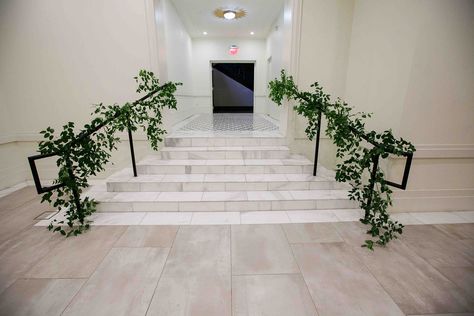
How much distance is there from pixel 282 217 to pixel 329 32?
2.84 meters

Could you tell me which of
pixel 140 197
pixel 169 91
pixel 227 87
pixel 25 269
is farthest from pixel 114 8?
pixel 227 87

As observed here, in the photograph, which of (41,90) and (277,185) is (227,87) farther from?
(277,185)

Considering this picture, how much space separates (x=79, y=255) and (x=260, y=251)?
1560 millimetres

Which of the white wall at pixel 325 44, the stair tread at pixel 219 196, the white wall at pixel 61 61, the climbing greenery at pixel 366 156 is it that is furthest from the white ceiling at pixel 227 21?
the stair tread at pixel 219 196

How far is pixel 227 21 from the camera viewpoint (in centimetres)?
659

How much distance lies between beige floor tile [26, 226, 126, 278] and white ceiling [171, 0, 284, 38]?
5229 mm

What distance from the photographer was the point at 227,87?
41.5 feet

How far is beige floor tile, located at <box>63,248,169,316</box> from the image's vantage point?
144 cm

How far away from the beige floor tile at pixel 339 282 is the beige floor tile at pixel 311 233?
7 cm

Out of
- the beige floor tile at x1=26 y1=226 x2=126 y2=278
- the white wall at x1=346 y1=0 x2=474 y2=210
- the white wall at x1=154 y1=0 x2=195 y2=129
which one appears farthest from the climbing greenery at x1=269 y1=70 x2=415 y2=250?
the beige floor tile at x1=26 y1=226 x2=126 y2=278

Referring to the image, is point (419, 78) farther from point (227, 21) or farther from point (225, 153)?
point (227, 21)

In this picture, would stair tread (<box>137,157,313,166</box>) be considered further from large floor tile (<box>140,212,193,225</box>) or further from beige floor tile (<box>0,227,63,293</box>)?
beige floor tile (<box>0,227,63,293</box>)

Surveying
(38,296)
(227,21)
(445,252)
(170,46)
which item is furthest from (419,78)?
(227,21)

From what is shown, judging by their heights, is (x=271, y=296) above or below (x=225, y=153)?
below
